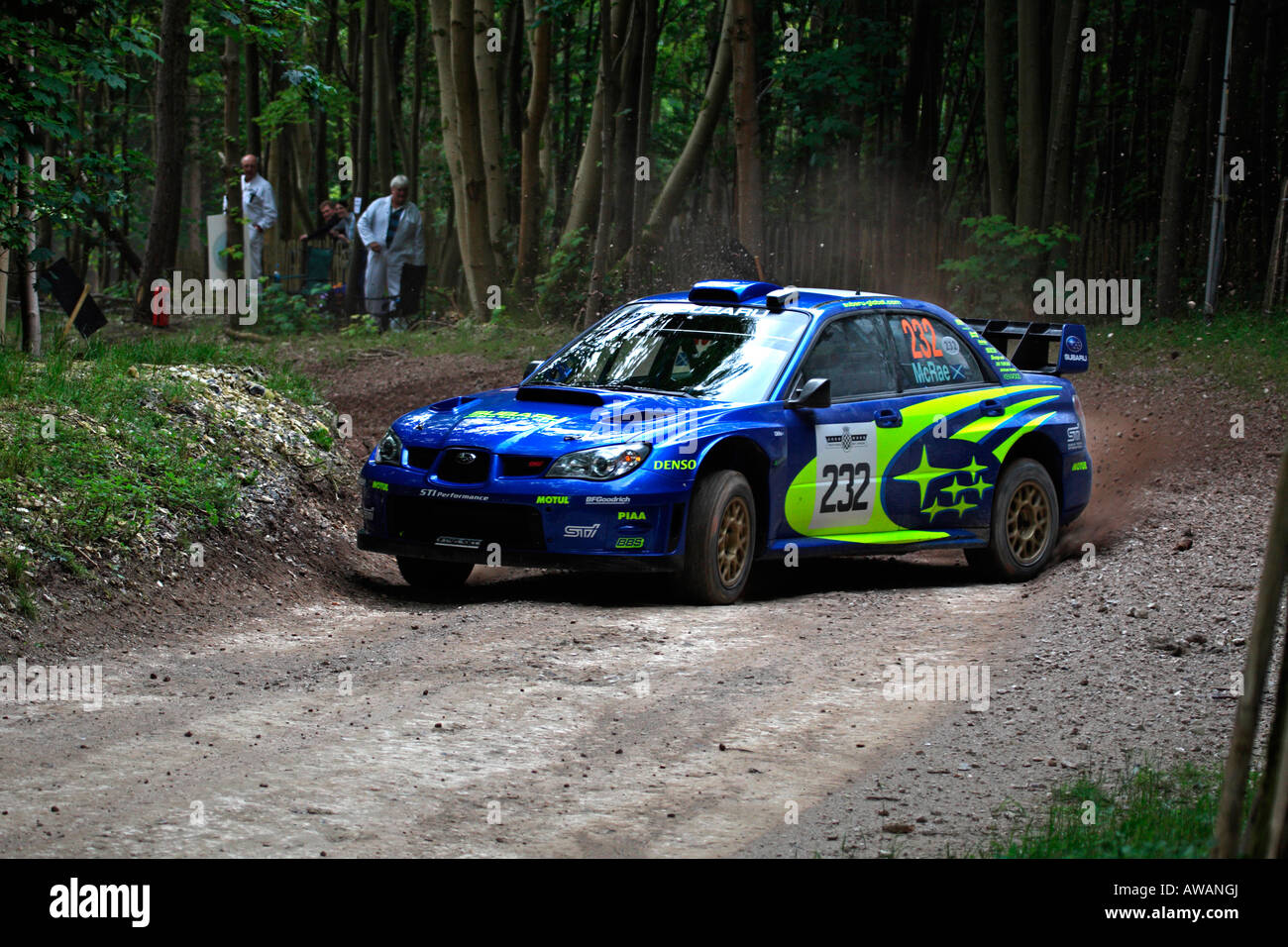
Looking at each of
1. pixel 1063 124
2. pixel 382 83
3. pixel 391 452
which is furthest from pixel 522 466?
pixel 382 83

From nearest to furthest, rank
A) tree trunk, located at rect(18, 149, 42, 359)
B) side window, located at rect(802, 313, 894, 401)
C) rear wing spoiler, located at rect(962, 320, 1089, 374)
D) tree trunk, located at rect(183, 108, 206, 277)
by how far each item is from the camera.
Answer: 1. side window, located at rect(802, 313, 894, 401)
2. tree trunk, located at rect(18, 149, 42, 359)
3. rear wing spoiler, located at rect(962, 320, 1089, 374)
4. tree trunk, located at rect(183, 108, 206, 277)

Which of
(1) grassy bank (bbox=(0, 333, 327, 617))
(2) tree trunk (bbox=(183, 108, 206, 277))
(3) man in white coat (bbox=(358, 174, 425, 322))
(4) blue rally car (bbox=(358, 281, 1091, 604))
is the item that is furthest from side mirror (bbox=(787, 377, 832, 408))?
(2) tree trunk (bbox=(183, 108, 206, 277))

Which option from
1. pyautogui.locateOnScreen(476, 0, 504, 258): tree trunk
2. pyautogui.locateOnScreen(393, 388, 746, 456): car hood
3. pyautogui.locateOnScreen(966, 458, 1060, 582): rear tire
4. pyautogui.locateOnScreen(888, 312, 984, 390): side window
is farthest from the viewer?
pyautogui.locateOnScreen(476, 0, 504, 258): tree trunk

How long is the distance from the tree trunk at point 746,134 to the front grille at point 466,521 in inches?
433

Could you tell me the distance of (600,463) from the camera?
8.48 m

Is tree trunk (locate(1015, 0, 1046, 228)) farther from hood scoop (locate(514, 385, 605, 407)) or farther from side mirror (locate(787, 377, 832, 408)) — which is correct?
hood scoop (locate(514, 385, 605, 407))

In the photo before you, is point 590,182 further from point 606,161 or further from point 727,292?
point 727,292

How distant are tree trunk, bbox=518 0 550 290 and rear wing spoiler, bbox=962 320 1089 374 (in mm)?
12212

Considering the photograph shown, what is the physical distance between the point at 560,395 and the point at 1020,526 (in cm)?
350

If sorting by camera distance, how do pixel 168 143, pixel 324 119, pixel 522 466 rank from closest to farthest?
pixel 522 466 < pixel 168 143 < pixel 324 119

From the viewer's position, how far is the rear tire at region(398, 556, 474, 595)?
9570mm

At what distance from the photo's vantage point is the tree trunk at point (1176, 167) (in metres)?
19.7

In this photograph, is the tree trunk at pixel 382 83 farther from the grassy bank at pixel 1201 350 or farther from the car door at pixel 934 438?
the car door at pixel 934 438
